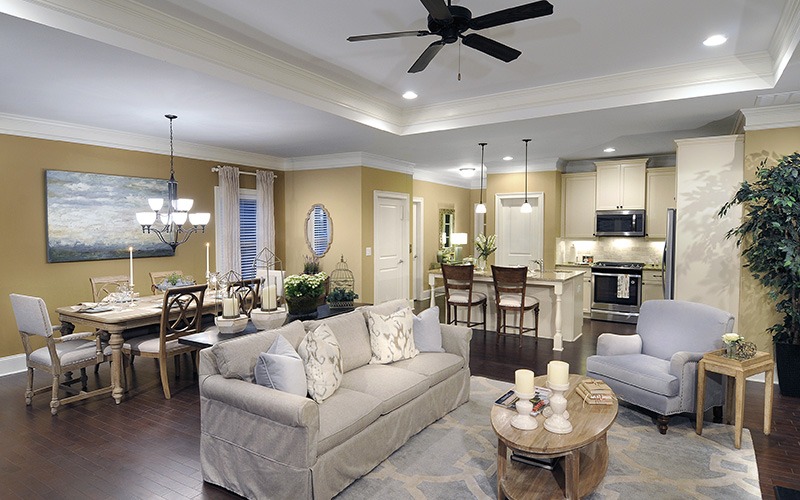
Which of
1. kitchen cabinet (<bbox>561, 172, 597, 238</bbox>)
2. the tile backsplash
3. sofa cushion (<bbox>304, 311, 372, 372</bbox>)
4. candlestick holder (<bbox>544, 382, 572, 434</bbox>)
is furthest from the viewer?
kitchen cabinet (<bbox>561, 172, 597, 238</bbox>)

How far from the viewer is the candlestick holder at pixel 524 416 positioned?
2.61 meters

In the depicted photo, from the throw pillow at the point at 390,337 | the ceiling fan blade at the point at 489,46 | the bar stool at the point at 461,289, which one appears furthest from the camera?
the bar stool at the point at 461,289

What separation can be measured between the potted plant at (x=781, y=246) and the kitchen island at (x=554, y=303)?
209 centimetres

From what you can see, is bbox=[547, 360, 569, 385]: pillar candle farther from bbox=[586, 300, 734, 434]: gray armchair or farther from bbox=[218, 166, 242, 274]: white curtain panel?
bbox=[218, 166, 242, 274]: white curtain panel

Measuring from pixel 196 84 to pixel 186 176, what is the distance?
3007mm

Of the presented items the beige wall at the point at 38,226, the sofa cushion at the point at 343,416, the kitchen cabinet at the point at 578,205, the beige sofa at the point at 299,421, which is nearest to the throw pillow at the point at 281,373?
the beige sofa at the point at 299,421

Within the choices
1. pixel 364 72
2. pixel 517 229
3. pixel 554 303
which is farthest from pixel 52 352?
pixel 517 229

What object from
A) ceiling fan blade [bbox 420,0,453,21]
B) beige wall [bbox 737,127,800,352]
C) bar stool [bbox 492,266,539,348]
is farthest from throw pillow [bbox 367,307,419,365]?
beige wall [bbox 737,127,800,352]

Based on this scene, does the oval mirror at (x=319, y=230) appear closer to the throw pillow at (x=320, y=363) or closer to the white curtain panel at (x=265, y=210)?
the white curtain panel at (x=265, y=210)

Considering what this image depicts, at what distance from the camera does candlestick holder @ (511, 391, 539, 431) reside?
2611mm

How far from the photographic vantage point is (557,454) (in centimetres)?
239

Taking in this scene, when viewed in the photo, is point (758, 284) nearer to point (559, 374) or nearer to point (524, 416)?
point (559, 374)

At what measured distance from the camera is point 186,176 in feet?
21.4

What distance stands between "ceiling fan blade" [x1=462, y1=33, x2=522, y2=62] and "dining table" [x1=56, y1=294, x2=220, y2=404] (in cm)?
364
